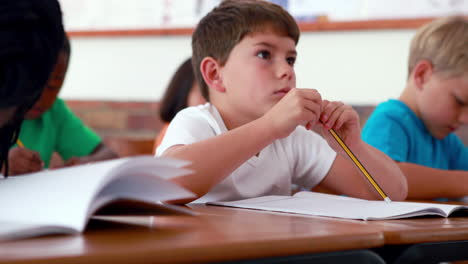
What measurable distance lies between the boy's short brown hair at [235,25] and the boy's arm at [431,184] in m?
0.39

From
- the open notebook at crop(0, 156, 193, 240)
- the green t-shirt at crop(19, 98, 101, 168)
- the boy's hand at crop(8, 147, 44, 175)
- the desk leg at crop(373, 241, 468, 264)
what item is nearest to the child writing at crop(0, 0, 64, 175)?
the open notebook at crop(0, 156, 193, 240)

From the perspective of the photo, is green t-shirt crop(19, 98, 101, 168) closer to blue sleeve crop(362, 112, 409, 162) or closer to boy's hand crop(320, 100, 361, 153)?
blue sleeve crop(362, 112, 409, 162)

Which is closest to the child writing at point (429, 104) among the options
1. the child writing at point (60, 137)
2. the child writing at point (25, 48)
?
the child writing at point (60, 137)

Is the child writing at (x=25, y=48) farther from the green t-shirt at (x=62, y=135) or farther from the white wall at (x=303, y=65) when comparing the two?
the green t-shirt at (x=62, y=135)

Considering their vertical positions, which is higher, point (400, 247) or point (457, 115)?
point (457, 115)

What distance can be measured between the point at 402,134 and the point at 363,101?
2.08 feet

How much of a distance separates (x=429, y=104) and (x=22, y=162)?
1.06 metres

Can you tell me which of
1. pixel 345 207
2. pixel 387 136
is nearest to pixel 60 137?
pixel 387 136

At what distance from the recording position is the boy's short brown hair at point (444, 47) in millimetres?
1575

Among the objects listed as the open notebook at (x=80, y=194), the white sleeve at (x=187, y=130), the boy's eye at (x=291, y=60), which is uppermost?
the boy's eye at (x=291, y=60)

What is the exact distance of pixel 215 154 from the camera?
930 mm

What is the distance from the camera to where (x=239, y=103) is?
1.22 meters

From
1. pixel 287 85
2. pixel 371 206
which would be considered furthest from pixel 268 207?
pixel 287 85

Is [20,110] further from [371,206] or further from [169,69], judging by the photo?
[169,69]
